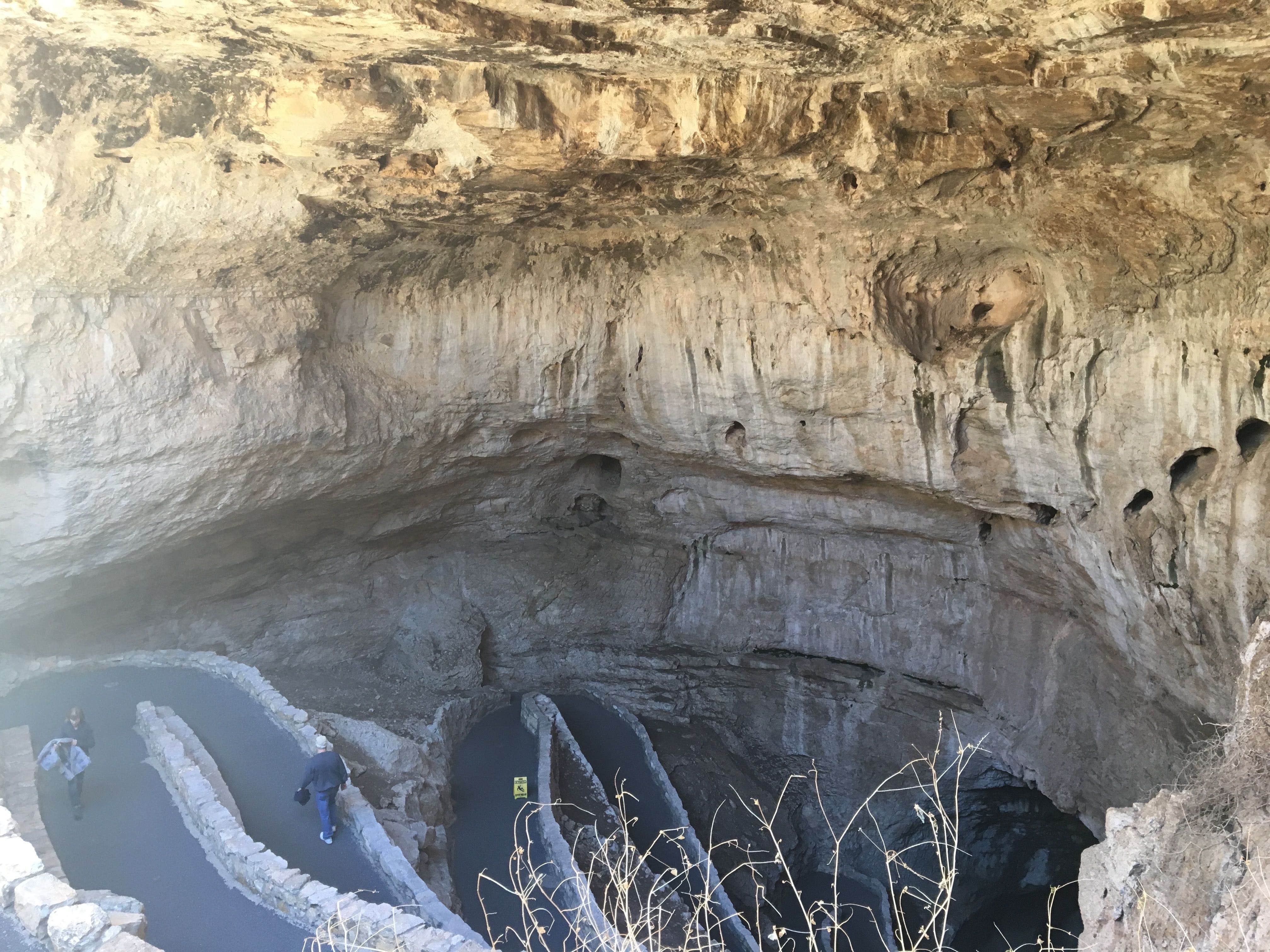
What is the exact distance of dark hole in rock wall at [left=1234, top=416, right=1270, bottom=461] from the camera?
8.12 meters

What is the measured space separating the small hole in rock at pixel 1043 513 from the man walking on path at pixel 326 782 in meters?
8.27

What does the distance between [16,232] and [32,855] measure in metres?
5.32

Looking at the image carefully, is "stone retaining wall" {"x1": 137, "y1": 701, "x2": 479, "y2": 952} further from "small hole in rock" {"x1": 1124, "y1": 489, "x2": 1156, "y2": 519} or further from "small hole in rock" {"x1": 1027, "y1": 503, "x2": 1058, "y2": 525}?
"small hole in rock" {"x1": 1027, "y1": 503, "x2": 1058, "y2": 525}

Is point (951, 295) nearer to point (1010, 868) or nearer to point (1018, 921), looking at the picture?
point (1010, 868)

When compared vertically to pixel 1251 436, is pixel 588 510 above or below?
below

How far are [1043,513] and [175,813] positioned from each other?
390 inches

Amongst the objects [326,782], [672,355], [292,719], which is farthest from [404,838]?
[672,355]

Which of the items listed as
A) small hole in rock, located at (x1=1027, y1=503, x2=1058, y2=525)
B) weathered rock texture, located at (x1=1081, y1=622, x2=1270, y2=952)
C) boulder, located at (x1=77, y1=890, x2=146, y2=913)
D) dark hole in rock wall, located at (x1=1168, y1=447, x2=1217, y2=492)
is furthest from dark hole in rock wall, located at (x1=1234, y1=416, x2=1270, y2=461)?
boulder, located at (x1=77, y1=890, x2=146, y2=913)

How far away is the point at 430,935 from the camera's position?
20.9 feet

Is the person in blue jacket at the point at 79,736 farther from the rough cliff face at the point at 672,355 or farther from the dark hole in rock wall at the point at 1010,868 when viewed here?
the dark hole in rock wall at the point at 1010,868

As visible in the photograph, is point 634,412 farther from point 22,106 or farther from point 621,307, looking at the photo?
point 22,106

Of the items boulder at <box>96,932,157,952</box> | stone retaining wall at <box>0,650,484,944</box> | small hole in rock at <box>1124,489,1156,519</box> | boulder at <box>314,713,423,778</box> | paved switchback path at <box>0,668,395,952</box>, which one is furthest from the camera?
boulder at <box>314,713,423,778</box>

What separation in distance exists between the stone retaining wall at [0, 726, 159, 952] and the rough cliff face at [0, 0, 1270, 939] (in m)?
4.13

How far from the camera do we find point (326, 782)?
8.05 meters
